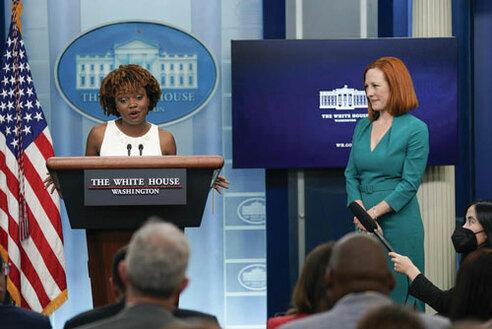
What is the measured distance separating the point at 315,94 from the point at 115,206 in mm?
2451

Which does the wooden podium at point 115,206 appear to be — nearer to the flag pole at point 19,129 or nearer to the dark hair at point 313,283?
the dark hair at point 313,283

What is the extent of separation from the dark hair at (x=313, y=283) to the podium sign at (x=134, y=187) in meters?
1.12

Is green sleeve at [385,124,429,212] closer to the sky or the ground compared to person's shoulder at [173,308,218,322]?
closer to the sky

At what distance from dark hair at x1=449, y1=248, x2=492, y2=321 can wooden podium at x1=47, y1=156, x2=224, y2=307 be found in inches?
52.8

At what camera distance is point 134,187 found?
4.25 metres

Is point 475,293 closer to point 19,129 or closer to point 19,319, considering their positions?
point 19,319

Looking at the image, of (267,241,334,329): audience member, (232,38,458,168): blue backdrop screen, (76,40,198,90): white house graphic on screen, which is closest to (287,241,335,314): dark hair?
(267,241,334,329): audience member

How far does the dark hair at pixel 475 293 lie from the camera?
310 centimetres

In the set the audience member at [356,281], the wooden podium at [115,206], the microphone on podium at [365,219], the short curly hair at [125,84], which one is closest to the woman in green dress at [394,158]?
the microphone on podium at [365,219]

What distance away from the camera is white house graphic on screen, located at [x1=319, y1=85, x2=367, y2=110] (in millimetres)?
6434

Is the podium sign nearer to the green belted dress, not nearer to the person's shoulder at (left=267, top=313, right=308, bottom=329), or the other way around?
the person's shoulder at (left=267, top=313, right=308, bottom=329)

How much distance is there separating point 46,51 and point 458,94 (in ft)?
8.94

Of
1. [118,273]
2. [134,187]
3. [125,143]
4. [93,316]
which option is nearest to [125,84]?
[125,143]

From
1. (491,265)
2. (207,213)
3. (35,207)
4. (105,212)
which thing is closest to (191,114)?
(207,213)
